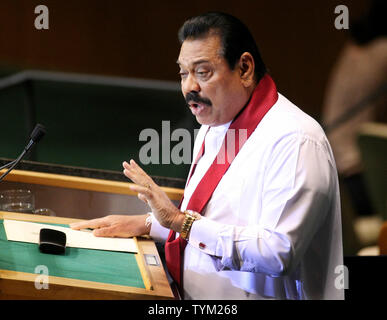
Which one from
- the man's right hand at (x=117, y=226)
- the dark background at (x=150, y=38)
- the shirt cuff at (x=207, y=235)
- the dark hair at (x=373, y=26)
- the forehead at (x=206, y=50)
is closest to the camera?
the shirt cuff at (x=207, y=235)

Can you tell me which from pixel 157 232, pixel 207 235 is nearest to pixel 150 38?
pixel 157 232

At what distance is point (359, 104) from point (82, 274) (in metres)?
2.37

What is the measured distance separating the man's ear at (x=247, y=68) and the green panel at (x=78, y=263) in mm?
701

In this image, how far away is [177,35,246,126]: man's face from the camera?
1984mm

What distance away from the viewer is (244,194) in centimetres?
198

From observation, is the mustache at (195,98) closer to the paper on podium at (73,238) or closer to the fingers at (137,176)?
the fingers at (137,176)

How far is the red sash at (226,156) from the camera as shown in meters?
2.05

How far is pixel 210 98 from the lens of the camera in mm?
2035

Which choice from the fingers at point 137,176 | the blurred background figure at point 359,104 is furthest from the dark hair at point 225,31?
the blurred background figure at point 359,104
